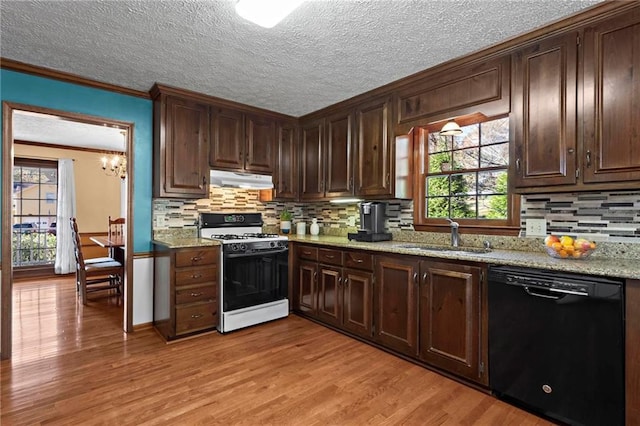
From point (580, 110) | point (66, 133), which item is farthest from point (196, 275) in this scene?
point (66, 133)

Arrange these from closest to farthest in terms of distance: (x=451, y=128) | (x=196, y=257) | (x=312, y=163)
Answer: (x=451, y=128), (x=196, y=257), (x=312, y=163)

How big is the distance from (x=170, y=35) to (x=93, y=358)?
2535 millimetres

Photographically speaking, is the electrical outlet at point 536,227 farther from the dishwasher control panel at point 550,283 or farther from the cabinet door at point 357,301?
the cabinet door at point 357,301

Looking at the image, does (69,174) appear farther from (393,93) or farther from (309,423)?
(309,423)

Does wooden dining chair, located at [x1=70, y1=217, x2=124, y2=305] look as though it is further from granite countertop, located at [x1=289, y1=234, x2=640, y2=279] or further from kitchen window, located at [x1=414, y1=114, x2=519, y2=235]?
kitchen window, located at [x1=414, y1=114, x2=519, y2=235]

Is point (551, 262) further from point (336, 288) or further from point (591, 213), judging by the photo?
point (336, 288)

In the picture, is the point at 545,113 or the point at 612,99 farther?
the point at 545,113

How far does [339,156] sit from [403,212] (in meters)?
0.96

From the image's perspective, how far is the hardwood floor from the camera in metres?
1.90

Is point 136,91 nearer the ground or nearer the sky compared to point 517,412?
nearer the sky

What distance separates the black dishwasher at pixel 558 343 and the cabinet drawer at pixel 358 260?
102 centimetres

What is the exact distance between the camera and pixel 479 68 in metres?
2.50

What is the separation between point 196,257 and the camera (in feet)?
10.1

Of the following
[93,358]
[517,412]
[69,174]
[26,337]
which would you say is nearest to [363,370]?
[517,412]
